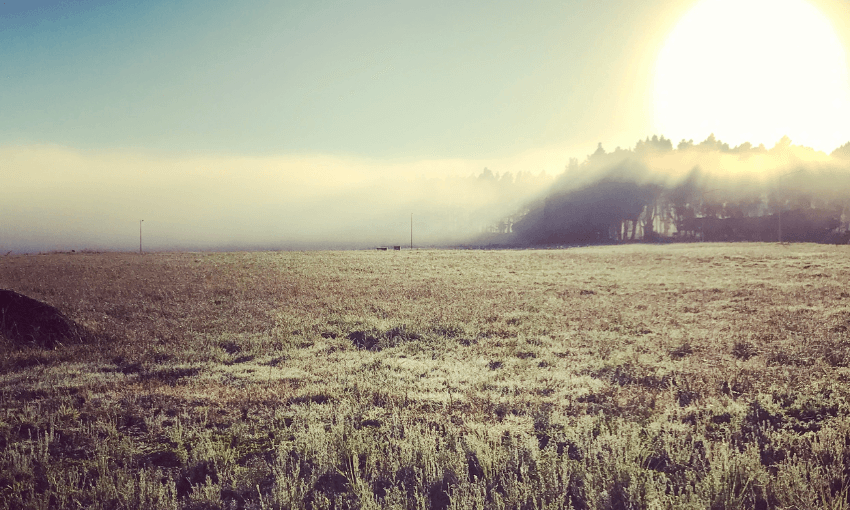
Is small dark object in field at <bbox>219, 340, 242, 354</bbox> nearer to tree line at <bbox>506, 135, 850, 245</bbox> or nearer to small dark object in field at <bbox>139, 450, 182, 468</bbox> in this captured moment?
small dark object in field at <bbox>139, 450, 182, 468</bbox>

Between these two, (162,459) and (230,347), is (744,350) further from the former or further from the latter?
(230,347)

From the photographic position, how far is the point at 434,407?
696 centimetres

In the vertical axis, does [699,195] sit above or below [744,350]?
above

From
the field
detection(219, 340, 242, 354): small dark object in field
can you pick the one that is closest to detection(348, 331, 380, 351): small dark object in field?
the field

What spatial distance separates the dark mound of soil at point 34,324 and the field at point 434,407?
0.42 meters

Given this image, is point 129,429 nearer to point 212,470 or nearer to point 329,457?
point 212,470

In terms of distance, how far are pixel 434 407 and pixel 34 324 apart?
38.0 ft

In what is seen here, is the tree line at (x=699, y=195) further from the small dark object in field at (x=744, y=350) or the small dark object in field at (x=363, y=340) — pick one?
the small dark object in field at (x=363, y=340)

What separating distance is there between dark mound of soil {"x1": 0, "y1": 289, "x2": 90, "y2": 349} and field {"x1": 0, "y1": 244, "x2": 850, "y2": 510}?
416 millimetres

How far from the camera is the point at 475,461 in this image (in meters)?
5.14

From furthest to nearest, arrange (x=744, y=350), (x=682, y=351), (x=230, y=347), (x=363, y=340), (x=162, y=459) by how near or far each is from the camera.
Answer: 1. (x=363, y=340)
2. (x=230, y=347)
3. (x=682, y=351)
4. (x=744, y=350)
5. (x=162, y=459)

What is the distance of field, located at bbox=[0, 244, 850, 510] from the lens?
4.52 metres

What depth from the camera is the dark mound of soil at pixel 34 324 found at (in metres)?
11.4

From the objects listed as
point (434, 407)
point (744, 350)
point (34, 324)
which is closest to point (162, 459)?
point (434, 407)
